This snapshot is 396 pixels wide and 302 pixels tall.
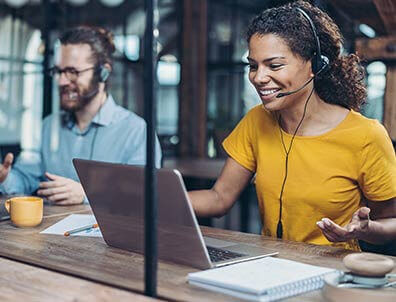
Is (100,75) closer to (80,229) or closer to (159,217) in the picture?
(80,229)

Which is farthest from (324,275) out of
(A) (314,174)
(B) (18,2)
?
(B) (18,2)

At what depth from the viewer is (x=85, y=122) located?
281 cm

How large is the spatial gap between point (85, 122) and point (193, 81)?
3382mm

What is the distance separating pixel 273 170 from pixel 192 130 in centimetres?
414

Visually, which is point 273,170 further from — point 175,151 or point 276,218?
point 175,151

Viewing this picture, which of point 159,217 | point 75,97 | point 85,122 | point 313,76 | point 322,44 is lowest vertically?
point 159,217

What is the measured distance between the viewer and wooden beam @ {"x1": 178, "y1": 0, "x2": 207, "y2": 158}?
610 centimetres

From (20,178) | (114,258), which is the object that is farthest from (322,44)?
(20,178)

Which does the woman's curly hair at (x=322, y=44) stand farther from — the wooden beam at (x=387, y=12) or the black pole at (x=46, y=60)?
the black pole at (x=46, y=60)

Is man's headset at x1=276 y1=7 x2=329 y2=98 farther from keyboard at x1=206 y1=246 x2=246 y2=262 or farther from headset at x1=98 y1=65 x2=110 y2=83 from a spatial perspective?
headset at x1=98 y1=65 x2=110 y2=83

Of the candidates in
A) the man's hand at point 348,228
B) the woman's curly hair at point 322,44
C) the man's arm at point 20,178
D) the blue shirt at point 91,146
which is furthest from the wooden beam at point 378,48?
the man's arm at point 20,178

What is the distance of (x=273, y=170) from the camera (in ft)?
6.69

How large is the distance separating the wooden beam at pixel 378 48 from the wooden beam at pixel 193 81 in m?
3.38

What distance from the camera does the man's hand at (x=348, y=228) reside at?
59.7 inches
